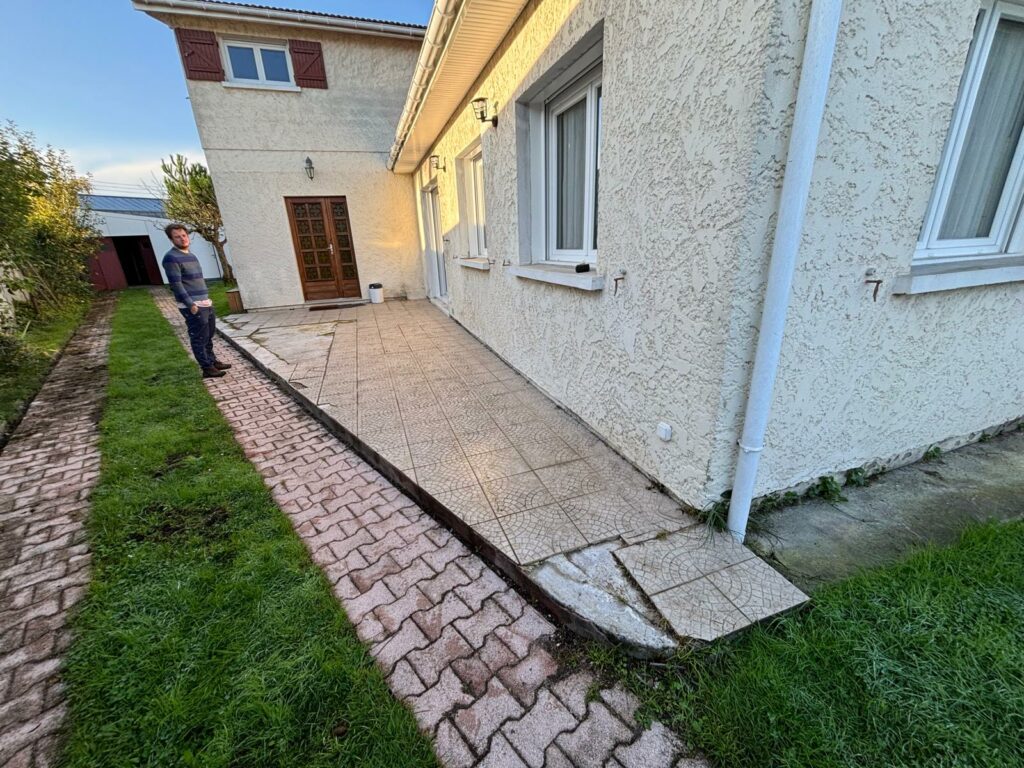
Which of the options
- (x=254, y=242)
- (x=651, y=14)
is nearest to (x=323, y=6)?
(x=254, y=242)

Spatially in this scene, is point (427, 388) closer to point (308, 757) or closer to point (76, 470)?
point (76, 470)

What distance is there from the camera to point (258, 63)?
9.20 meters

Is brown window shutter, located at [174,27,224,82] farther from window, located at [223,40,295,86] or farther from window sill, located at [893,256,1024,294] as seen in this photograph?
window sill, located at [893,256,1024,294]

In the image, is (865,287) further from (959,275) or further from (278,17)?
(278,17)

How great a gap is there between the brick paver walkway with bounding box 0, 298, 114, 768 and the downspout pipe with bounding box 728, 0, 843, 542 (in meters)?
2.94

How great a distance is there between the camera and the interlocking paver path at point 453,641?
1.39 m

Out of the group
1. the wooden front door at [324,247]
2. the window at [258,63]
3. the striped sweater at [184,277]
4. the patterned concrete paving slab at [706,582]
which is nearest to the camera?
the patterned concrete paving slab at [706,582]

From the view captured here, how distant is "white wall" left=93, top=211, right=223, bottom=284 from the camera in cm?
1942

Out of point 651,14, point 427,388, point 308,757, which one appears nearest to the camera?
point 308,757

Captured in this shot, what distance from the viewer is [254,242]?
986cm

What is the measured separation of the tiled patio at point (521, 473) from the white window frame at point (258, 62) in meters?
7.52

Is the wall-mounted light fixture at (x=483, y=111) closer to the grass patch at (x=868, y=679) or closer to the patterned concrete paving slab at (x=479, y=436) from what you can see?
the patterned concrete paving slab at (x=479, y=436)

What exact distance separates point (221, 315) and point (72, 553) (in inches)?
367

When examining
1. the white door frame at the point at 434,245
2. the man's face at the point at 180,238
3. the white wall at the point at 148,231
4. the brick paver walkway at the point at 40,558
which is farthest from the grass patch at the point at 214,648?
the white wall at the point at 148,231
